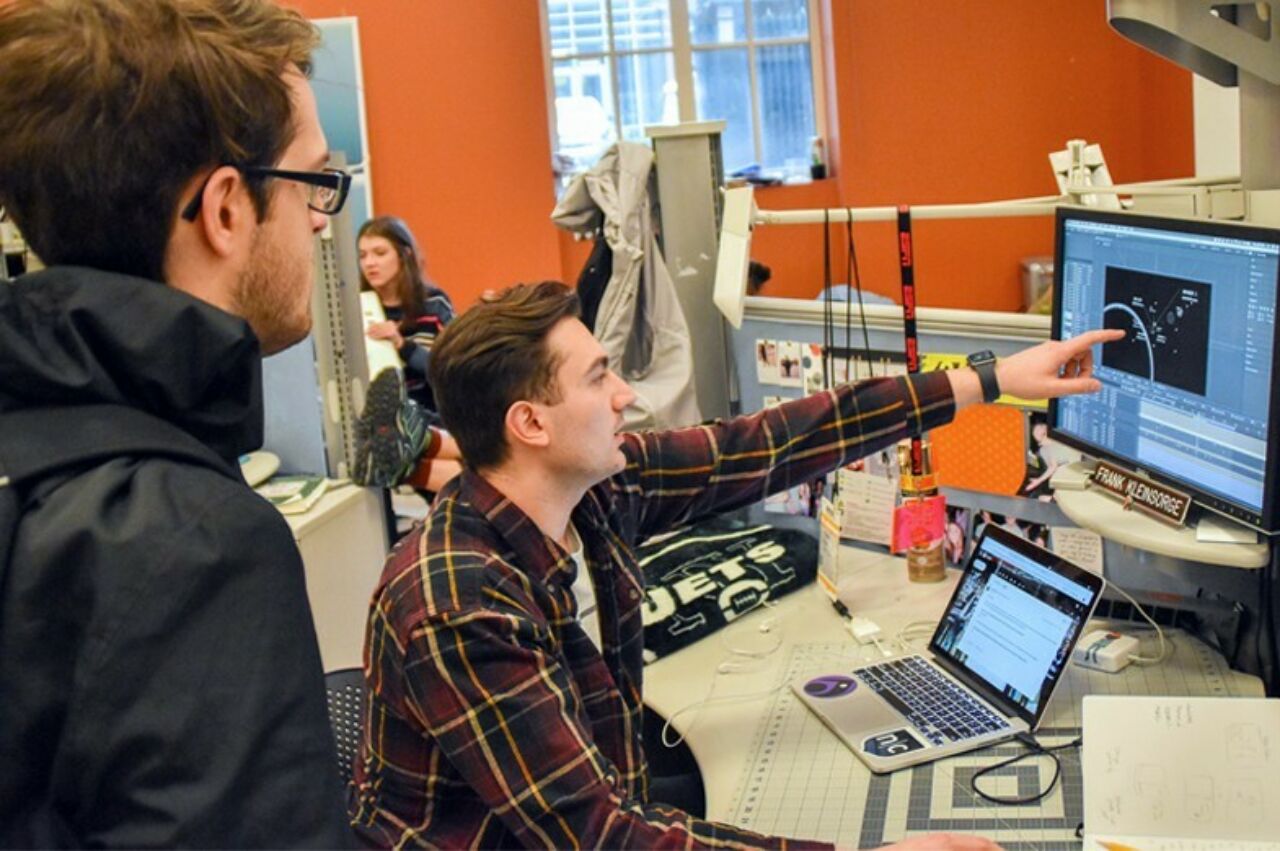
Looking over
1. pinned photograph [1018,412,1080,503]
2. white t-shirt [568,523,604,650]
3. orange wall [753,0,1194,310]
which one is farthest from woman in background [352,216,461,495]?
orange wall [753,0,1194,310]

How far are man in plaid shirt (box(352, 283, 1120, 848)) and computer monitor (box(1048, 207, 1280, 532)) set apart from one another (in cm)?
6

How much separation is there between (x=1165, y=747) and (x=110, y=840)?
1.08 m

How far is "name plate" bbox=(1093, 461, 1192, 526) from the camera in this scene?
1.67m

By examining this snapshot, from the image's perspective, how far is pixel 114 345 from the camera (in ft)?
2.55

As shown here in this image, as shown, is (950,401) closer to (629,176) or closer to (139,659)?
(629,176)

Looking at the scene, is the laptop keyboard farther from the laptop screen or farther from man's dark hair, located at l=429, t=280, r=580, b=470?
man's dark hair, located at l=429, t=280, r=580, b=470

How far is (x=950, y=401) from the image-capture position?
6.17 ft

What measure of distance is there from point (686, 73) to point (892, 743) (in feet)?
17.0

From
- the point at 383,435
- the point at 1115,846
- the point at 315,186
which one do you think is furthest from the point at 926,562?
the point at 315,186

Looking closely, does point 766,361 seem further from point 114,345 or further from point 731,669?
point 114,345

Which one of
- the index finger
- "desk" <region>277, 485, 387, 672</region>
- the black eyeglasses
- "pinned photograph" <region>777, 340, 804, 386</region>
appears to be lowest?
"desk" <region>277, 485, 387, 672</region>

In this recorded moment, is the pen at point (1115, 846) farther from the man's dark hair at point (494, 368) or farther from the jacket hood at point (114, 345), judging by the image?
the jacket hood at point (114, 345)

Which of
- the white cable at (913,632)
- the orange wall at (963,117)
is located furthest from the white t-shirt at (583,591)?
the orange wall at (963,117)

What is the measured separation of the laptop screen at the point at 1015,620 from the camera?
168 cm
